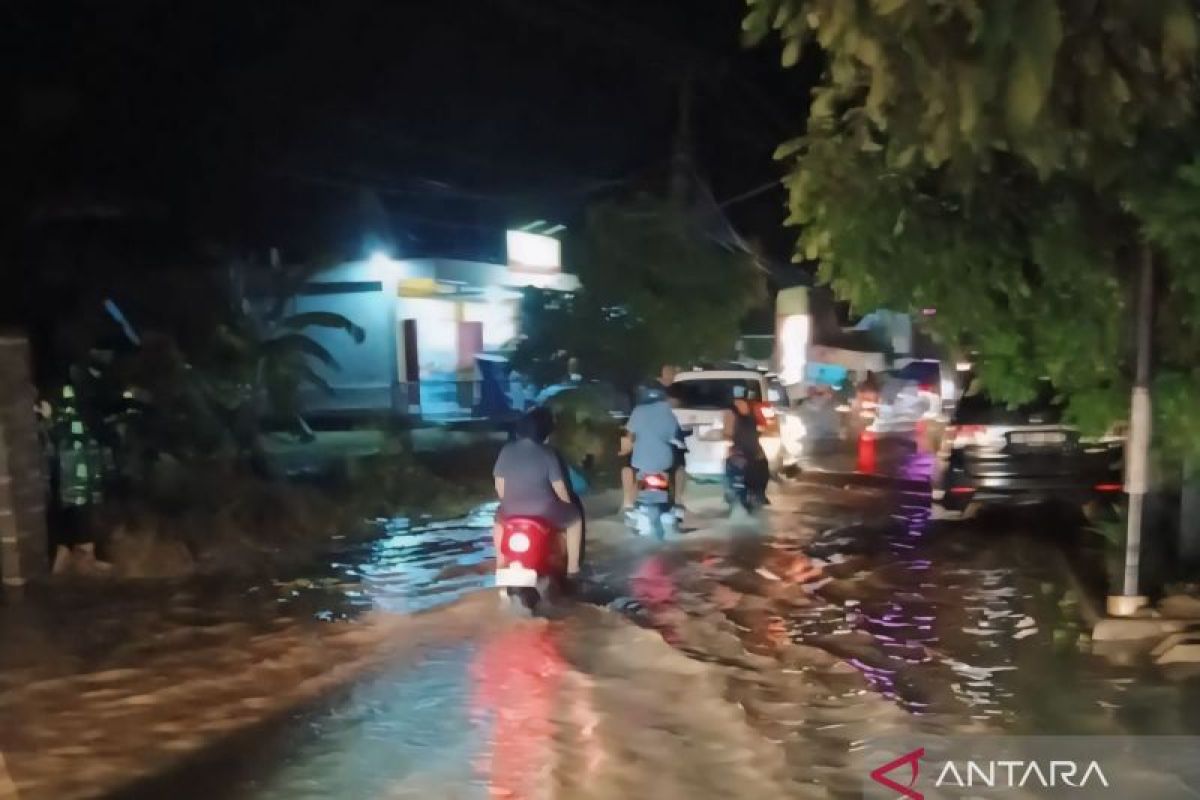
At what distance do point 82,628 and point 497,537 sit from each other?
3.18 meters

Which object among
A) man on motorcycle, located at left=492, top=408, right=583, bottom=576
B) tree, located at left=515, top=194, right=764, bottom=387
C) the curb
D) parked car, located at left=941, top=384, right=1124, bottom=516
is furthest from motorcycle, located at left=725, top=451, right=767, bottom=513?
tree, located at left=515, top=194, right=764, bottom=387

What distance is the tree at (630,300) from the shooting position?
1930 centimetres

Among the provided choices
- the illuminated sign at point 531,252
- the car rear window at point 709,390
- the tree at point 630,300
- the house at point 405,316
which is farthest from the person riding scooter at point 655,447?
the illuminated sign at point 531,252

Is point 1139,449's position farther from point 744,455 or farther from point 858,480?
point 858,480

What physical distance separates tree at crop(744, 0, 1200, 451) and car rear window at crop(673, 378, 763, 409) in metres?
7.52

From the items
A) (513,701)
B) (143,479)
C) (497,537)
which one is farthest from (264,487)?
(513,701)

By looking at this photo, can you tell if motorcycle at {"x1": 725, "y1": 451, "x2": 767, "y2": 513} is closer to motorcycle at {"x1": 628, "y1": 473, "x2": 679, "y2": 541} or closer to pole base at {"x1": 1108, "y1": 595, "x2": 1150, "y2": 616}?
motorcycle at {"x1": 628, "y1": 473, "x2": 679, "y2": 541}

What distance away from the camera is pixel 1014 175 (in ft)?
25.1

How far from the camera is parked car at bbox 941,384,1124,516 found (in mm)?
12953

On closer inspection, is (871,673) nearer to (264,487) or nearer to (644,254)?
(264,487)

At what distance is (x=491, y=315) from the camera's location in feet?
109

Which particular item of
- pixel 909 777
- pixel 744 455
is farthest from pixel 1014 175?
pixel 744 455

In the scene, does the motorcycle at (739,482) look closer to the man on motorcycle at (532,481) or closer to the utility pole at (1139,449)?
the man on motorcycle at (532,481)

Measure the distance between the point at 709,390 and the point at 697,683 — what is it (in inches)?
378
